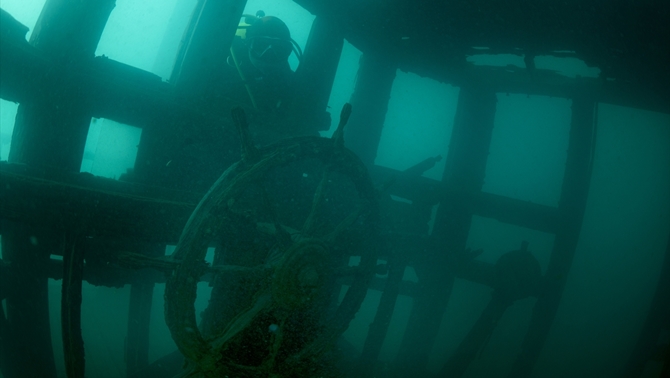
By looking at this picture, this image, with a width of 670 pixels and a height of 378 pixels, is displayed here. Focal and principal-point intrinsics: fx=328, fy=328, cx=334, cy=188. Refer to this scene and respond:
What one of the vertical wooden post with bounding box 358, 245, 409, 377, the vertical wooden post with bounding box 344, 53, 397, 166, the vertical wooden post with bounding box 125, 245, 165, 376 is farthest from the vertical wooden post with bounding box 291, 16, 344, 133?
the vertical wooden post with bounding box 125, 245, 165, 376

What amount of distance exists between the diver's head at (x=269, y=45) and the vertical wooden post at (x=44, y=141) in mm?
1126

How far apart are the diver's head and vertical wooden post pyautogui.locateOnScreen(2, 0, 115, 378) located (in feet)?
3.70

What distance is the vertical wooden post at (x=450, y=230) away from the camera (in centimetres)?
399

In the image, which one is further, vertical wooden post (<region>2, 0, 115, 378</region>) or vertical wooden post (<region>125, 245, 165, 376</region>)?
vertical wooden post (<region>125, 245, 165, 376</region>)

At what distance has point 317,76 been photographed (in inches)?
132

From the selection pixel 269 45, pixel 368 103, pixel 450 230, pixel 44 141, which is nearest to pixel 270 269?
pixel 44 141

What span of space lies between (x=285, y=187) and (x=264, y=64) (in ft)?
4.20

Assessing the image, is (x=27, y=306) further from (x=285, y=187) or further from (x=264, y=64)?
(x=264, y=64)

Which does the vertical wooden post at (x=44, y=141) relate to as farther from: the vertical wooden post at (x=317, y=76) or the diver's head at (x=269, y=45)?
the vertical wooden post at (x=317, y=76)

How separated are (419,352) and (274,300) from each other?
3.05 meters

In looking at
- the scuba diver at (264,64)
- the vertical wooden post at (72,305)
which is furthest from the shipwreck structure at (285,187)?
the scuba diver at (264,64)

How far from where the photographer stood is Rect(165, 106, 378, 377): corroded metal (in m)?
1.48

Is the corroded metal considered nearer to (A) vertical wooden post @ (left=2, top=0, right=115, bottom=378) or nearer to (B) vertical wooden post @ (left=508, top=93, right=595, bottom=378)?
(A) vertical wooden post @ (left=2, top=0, right=115, bottom=378)

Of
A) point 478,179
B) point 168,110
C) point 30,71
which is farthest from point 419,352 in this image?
point 30,71
